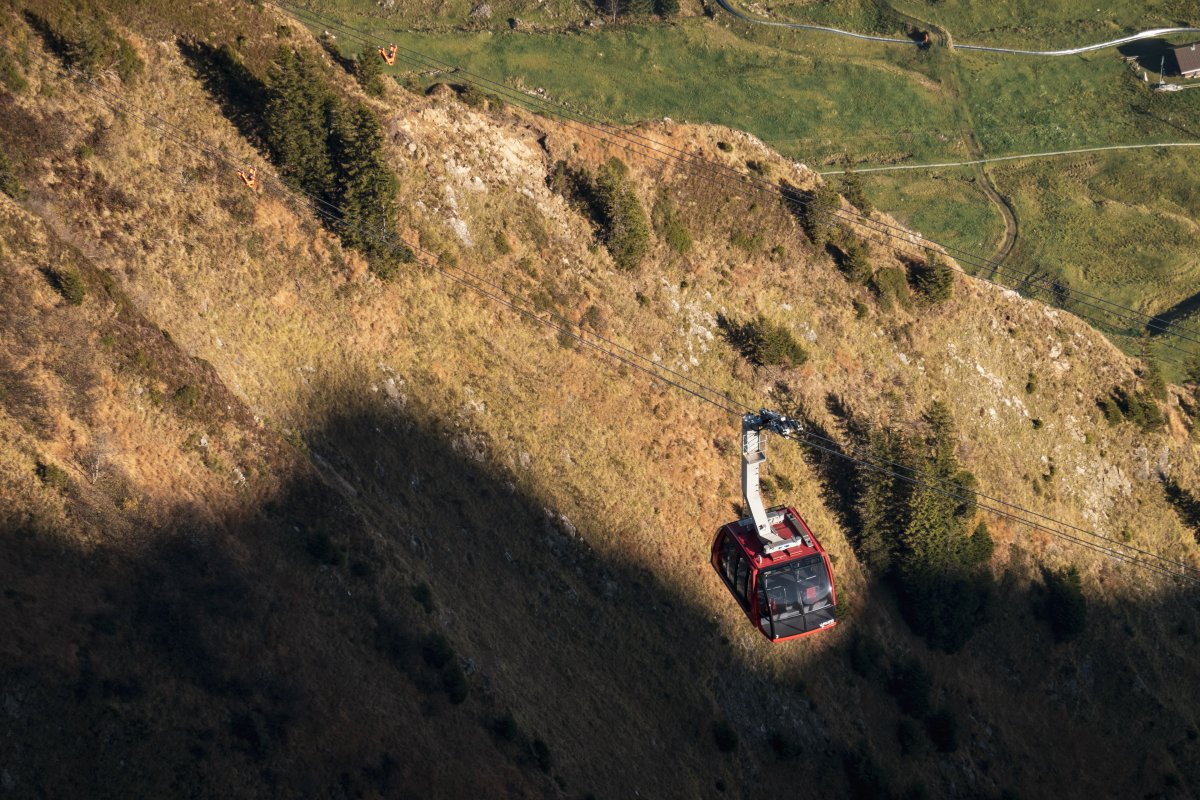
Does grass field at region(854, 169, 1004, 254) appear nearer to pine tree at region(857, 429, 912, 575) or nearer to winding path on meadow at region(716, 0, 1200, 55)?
winding path on meadow at region(716, 0, 1200, 55)

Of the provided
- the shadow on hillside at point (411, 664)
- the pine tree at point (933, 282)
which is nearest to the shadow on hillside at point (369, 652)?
the shadow on hillside at point (411, 664)

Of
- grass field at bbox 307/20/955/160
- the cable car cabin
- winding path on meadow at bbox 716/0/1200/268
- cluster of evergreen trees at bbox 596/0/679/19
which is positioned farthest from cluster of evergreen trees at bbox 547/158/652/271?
cluster of evergreen trees at bbox 596/0/679/19

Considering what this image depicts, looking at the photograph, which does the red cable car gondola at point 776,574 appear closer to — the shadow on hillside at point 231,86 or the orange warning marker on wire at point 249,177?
the orange warning marker on wire at point 249,177

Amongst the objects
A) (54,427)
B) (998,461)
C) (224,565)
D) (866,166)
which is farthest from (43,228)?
(866,166)

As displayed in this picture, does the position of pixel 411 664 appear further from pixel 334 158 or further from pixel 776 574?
pixel 334 158

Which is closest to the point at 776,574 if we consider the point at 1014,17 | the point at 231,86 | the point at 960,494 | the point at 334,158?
the point at 960,494

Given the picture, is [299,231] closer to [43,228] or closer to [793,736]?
[43,228]

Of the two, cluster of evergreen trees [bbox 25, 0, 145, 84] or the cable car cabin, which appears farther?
cluster of evergreen trees [bbox 25, 0, 145, 84]
